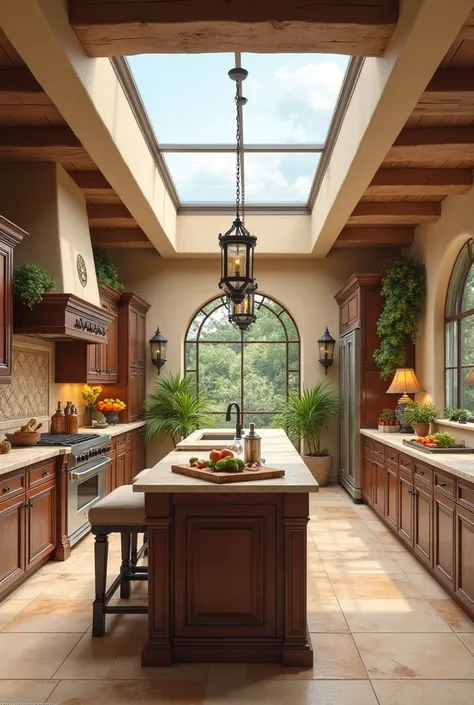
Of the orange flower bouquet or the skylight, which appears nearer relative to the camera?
the skylight

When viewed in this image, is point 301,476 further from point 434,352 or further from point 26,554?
point 434,352

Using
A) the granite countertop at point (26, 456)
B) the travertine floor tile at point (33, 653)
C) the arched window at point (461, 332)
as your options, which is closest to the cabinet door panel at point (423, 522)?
the arched window at point (461, 332)

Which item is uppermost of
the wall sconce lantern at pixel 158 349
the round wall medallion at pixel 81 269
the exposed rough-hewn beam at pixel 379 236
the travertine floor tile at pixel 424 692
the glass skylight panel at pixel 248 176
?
the glass skylight panel at pixel 248 176

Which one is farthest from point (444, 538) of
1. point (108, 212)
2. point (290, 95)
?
point (108, 212)

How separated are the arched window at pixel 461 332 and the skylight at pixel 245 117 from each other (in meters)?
1.81

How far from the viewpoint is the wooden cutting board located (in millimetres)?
2975

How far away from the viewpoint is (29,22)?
9.62ft

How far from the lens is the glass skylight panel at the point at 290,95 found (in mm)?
4645

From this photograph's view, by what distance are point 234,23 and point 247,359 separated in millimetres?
5786

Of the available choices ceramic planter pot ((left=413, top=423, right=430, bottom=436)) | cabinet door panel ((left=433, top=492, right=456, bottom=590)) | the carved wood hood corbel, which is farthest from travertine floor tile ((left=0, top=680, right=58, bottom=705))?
ceramic planter pot ((left=413, top=423, right=430, bottom=436))

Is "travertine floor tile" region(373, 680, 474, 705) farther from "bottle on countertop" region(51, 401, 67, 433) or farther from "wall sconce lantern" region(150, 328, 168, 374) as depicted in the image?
"wall sconce lantern" region(150, 328, 168, 374)

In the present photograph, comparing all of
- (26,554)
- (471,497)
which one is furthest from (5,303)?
(471,497)

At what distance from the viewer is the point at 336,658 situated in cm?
306

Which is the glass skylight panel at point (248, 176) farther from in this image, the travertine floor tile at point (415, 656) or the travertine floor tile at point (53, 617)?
the travertine floor tile at point (415, 656)
